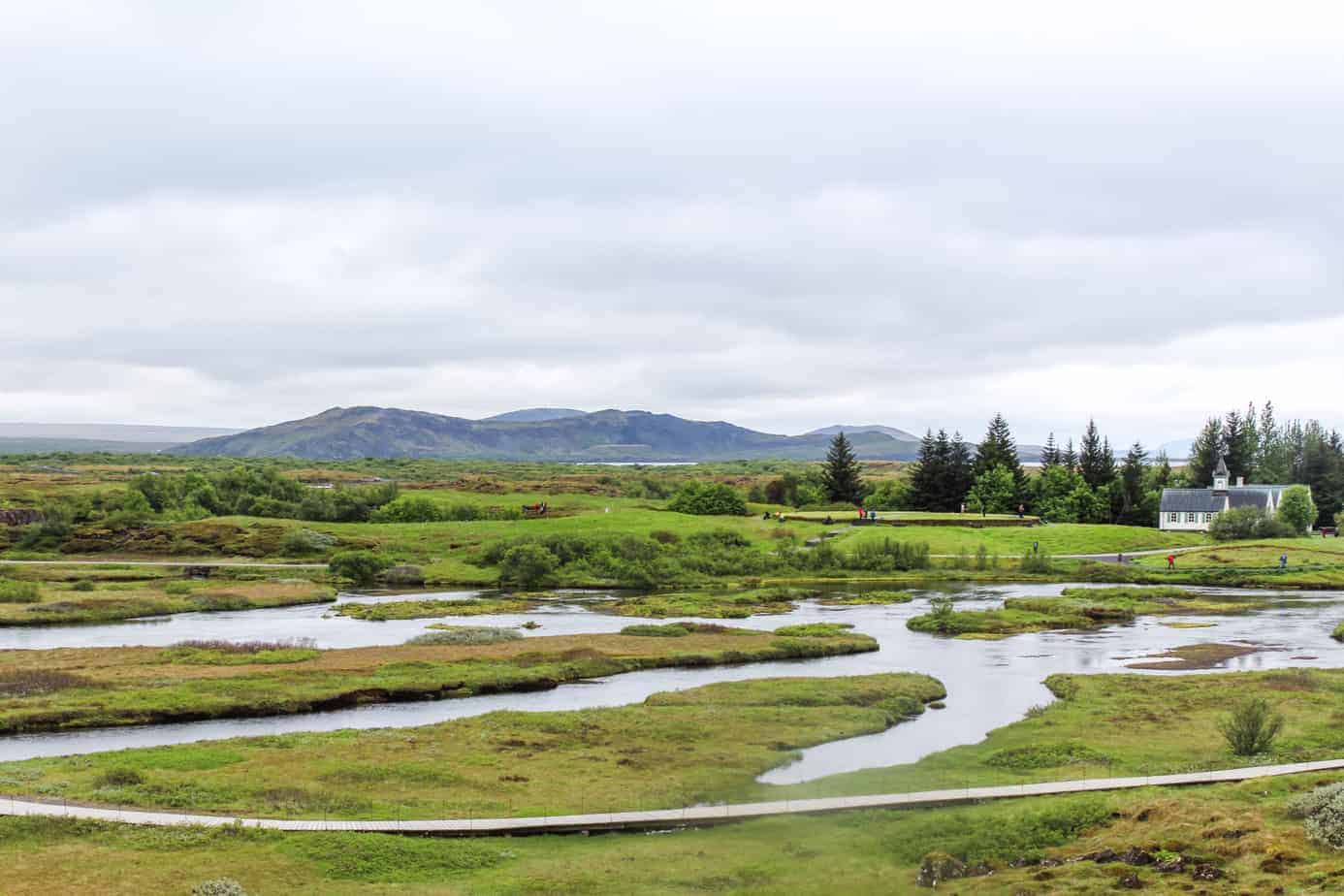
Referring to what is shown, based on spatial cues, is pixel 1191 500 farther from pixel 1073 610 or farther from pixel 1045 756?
pixel 1045 756

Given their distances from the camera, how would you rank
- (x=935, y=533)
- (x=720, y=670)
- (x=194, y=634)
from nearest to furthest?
(x=720, y=670) < (x=194, y=634) < (x=935, y=533)

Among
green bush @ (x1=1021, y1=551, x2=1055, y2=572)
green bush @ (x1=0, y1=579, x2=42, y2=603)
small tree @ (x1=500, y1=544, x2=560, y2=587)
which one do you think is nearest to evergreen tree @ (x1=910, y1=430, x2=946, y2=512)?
green bush @ (x1=1021, y1=551, x2=1055, y2=572)

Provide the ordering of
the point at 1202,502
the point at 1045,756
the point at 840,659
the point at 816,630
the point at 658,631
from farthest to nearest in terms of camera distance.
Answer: the point at 1202,502 → the point at 658,631 → the point at 816,630 → the point at 840,659 → the point at 1045,756

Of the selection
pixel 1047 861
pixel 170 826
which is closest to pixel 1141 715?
pixel 1047 861

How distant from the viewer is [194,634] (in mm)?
79875

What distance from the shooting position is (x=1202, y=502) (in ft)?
551

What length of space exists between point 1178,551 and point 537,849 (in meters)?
121

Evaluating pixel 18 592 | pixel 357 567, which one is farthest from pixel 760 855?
pixel 357 567

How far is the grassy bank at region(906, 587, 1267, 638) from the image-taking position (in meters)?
82.2

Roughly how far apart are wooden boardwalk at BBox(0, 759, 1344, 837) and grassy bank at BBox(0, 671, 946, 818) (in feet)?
4.89

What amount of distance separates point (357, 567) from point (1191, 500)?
12080cm

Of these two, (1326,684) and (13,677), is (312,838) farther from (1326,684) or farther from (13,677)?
(1326,684)

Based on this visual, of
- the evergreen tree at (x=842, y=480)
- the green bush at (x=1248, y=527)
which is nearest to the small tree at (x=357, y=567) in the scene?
the evergreen tree at (x=842, y=480)

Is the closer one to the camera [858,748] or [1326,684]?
[858,748]
